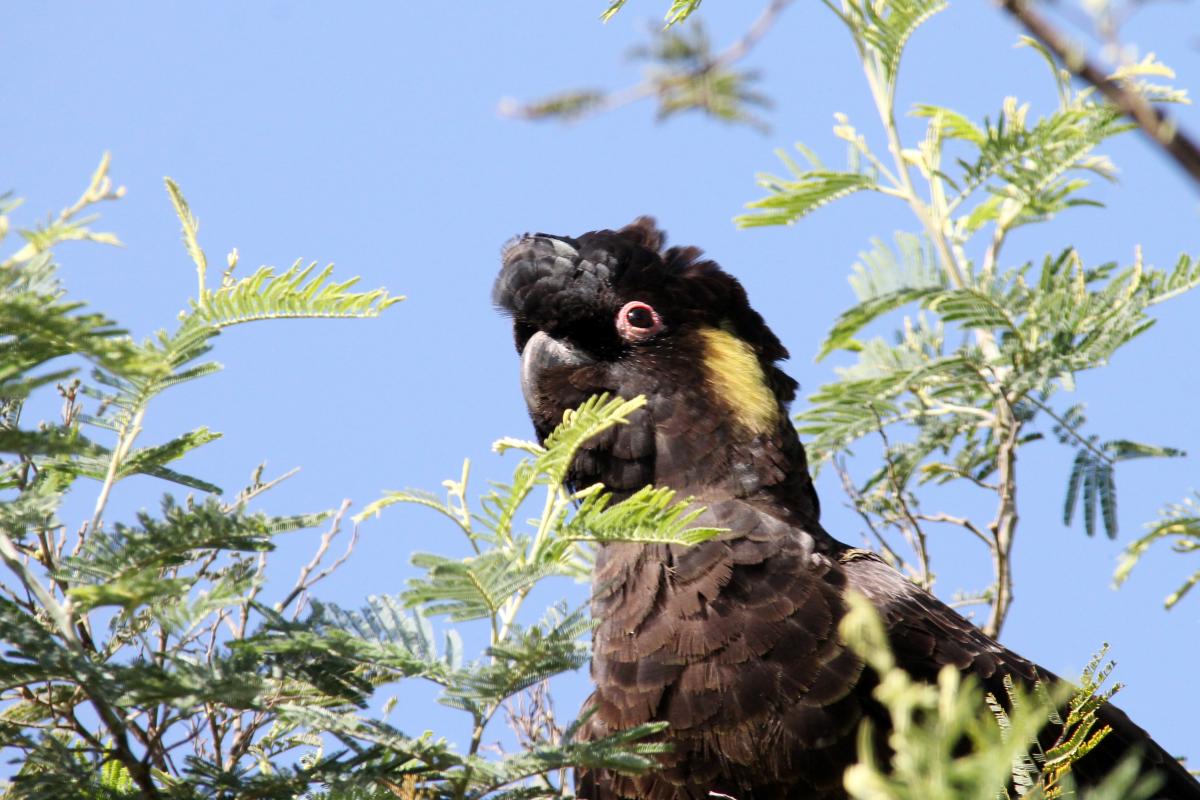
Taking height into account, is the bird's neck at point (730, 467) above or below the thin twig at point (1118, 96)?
above

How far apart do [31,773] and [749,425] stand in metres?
2.09

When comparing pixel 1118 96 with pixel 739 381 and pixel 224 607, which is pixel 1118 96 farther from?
pixel 739 381

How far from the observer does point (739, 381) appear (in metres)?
3.51

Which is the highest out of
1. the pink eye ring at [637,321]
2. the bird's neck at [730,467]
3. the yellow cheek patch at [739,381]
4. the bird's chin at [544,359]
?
the bird's chin at [544,359]

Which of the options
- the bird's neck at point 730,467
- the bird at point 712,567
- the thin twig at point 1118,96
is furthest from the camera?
the bird's neck at point 730,467

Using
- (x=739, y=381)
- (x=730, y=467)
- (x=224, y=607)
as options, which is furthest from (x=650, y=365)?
(x=224, y=607)

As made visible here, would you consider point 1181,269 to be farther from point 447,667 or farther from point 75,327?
point 75,327

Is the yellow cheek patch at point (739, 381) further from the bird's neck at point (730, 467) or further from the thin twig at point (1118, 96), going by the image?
the thin twig at point (1118, 96)

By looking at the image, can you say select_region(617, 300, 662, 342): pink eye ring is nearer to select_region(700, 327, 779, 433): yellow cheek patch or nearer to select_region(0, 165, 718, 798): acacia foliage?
select_region(700, 327, 779, 433): yellow cheek patch

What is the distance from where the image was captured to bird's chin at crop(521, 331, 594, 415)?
3541 millimetres

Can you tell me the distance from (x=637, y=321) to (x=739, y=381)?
0.34 m

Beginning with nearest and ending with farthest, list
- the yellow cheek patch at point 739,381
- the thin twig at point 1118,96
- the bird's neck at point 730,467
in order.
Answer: the thin twig at point 1118,96 → the bird's neck at point 730,467 → the yellow cheek patch at point 739,381

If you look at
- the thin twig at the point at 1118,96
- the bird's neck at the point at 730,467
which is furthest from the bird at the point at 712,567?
the thin twig at the point at 1118,96

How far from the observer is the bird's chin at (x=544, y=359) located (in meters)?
3.54
